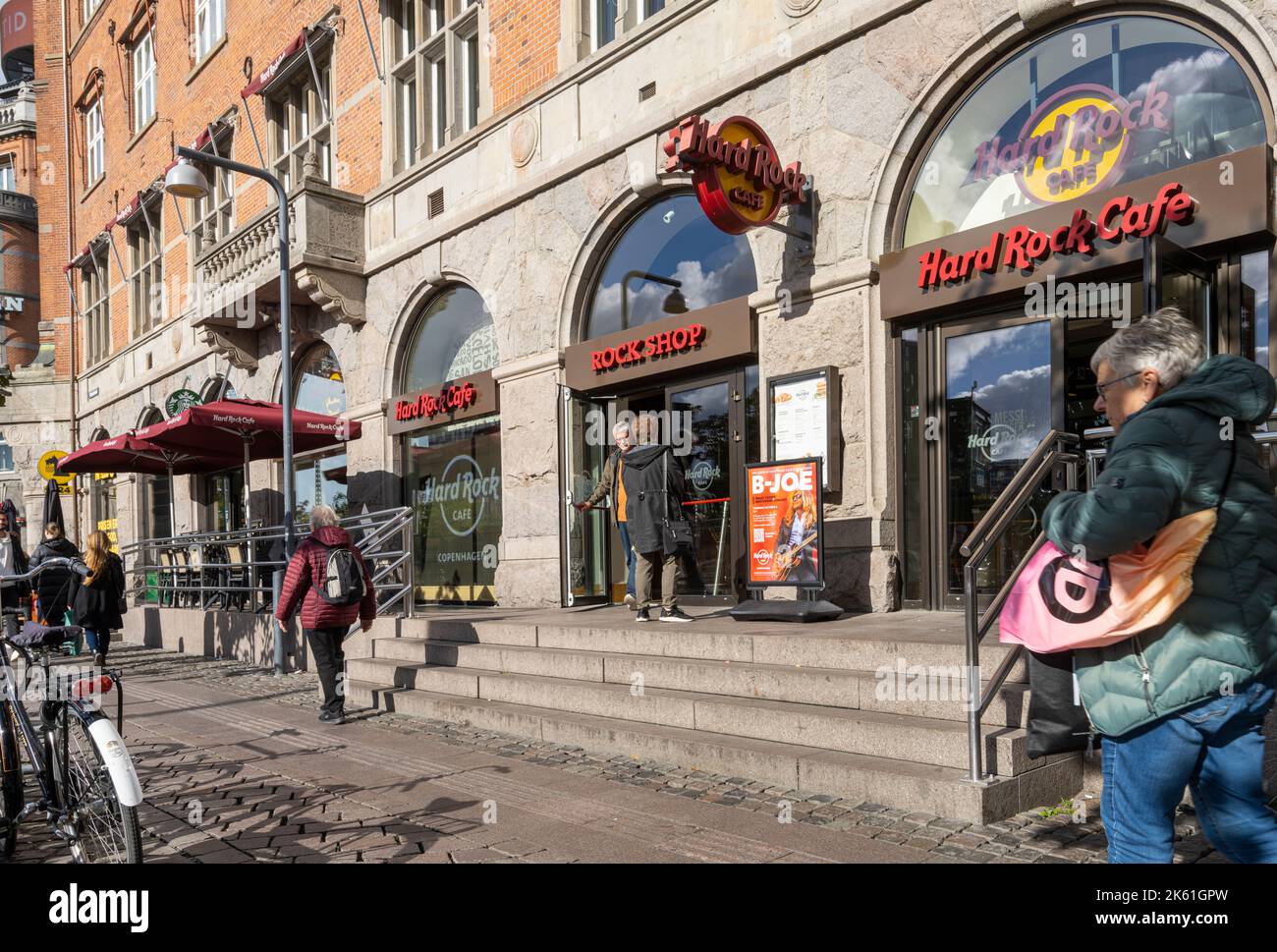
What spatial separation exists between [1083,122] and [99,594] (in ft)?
35.8

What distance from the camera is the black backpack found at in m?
7.88

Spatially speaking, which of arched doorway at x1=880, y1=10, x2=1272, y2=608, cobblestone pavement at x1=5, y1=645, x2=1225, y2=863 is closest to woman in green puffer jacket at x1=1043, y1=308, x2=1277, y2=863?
cobblestone pavement at x1=5, y1=645, x2=1225, y2=863

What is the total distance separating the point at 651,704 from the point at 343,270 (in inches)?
410

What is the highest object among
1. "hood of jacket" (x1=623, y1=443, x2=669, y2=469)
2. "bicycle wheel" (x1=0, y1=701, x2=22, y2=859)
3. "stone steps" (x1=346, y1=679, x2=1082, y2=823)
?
→ "hood of jacket" (x1=623, y1=443, x2=669, y2=469)

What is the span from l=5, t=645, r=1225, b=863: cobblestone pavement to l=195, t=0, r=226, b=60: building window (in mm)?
16785

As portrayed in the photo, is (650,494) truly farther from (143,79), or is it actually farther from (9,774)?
(143,79)

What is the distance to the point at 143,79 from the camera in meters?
23.8

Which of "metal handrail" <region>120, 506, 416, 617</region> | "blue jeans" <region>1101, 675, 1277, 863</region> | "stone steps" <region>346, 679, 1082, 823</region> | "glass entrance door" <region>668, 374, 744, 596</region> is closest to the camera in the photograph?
"blue jeans" <region>1101, 675, 1277, 863</region>

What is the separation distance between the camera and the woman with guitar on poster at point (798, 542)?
306 inches

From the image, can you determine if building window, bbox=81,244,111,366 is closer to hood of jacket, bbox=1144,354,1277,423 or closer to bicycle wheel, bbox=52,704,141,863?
bicycle wheel, bbox=52,704,141,863

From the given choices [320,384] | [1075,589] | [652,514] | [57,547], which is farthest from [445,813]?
[320,384]
